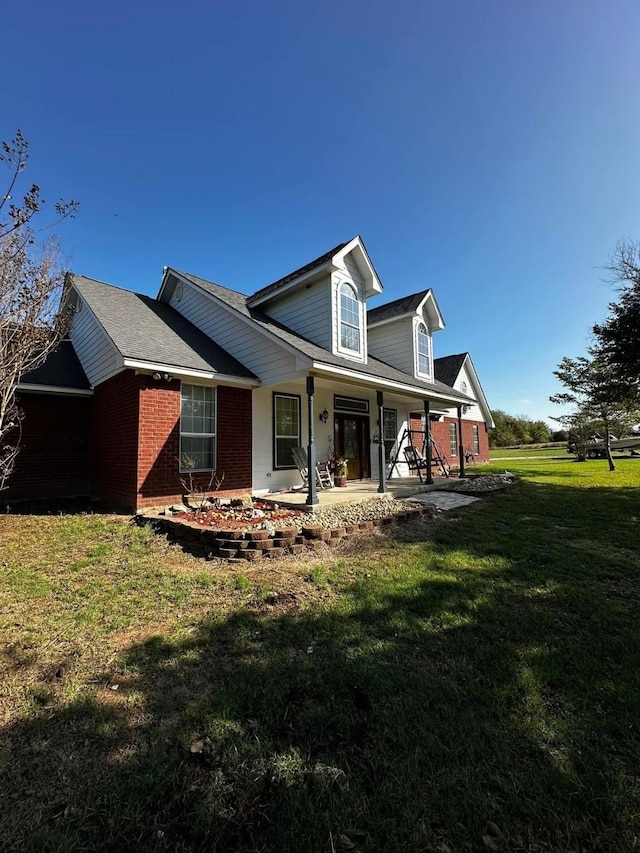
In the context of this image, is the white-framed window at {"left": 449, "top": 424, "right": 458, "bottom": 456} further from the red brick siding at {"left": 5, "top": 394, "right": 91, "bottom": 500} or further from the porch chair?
the red brick siding at {"left": 5, "top": 394, "right": 91, "bottom": 500}

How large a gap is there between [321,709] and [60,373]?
11026 mm

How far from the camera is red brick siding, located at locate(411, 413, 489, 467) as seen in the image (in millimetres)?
16188

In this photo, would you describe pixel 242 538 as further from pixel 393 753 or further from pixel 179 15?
pixel 179 15

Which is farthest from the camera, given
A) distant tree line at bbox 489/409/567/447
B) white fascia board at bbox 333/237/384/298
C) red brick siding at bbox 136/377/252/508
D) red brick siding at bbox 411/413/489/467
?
distant tree line at bbox 489/409/567/447

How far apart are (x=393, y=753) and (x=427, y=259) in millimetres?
13842

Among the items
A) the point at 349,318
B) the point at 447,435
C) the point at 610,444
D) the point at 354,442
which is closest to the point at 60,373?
the point at 349,318

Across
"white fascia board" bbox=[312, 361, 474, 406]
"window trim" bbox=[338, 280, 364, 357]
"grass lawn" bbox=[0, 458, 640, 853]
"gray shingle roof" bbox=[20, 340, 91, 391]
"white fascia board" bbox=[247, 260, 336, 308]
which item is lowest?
"grass lawn" bbox=[0, 458, 640, 853]

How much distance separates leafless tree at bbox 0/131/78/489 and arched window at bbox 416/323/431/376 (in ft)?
35.8

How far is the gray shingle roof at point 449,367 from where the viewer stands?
21.2 meters

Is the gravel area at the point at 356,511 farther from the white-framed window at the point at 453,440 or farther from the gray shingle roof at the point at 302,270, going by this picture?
the white-framed window at the point at 453,440

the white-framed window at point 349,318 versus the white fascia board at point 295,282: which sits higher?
the white fascia board at point 295,282

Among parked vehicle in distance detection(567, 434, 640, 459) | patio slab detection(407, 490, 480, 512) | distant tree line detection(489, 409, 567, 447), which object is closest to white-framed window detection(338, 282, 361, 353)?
patio slab detection(407, 490, 480, 512)

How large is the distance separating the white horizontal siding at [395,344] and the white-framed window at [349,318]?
3492mm

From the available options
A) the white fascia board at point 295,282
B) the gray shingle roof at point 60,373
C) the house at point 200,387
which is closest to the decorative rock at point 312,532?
the house at point 200,387
